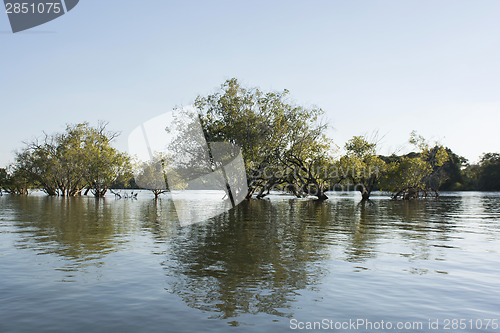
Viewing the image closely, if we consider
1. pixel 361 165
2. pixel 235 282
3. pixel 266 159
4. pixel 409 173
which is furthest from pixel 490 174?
pixel 235 282

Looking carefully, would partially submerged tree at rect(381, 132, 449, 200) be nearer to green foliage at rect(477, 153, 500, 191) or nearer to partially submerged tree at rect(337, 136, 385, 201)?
partially submerged tree at rect(337, 136, 385, 201)

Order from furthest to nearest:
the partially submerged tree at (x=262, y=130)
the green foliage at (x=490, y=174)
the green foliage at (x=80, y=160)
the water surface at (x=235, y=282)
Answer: the green foliage at (x=490, y=174), the green foliage at (x=80, y=160), the partially submerged tree at (x=262, y=130), the water surface at (x=235, y=282)

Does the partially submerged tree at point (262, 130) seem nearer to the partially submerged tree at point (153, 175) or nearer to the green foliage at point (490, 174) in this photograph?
the partially submerged tree at point (153, 175)

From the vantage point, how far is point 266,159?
212 feet

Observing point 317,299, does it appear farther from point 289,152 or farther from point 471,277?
point 289,152

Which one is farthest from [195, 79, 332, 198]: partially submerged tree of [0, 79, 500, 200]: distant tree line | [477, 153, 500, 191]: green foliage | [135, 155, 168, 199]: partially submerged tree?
[477, 153, 500, 191]: green foliage

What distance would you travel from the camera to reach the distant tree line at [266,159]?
61500mm

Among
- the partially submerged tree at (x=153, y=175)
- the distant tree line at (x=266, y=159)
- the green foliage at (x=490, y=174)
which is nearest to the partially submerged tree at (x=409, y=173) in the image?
the distant tree line at (x=266, y=159)

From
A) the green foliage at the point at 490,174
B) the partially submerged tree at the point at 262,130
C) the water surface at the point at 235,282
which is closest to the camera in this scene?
the water surface at the point at 235,282

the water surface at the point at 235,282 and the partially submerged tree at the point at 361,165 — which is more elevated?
the partially submerged tree at the point at 361,165

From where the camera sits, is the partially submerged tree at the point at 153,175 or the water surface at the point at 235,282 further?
the partially submerged tree at the point at 153,175

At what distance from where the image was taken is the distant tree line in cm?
6150

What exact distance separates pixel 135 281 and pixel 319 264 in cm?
614

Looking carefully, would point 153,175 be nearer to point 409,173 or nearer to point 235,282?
point 409,173
